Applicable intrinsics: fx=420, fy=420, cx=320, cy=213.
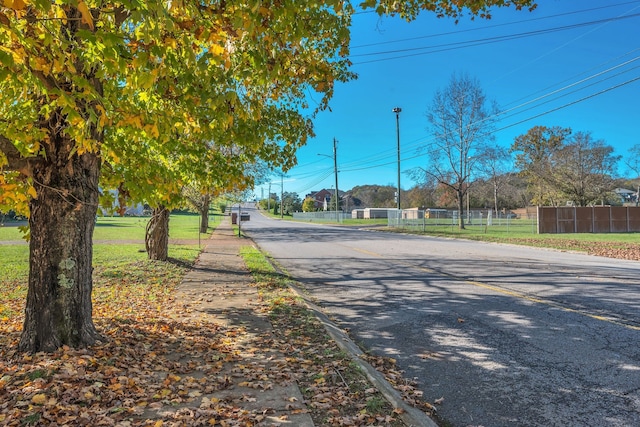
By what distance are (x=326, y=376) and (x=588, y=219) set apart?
34.4 meters

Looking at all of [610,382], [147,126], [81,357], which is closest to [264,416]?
[81,357]

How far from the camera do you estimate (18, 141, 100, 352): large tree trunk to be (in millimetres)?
4504

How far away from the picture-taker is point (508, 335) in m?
5.58

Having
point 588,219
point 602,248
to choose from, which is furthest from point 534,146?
point 602,248

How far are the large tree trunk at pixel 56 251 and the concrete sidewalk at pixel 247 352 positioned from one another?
188 centimetres

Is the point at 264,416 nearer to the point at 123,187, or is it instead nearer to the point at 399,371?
the point at 399,371

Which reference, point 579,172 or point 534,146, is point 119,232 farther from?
point 534,146

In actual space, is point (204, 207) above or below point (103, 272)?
above

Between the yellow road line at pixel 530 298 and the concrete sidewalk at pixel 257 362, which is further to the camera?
the yellow road line at pixel 530 298

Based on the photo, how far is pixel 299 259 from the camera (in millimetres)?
15789

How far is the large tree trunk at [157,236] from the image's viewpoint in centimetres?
1303

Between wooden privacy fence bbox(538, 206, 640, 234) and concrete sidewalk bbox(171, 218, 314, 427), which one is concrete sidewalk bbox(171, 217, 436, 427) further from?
wooden privacy fence bbox(538, 206, 640, 234)

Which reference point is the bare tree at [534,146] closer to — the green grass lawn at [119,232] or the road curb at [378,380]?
the green grass lawn at [119,232]

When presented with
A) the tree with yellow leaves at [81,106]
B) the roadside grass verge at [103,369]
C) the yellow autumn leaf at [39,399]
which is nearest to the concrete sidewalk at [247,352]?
the roadside grass verge at [103,369]
